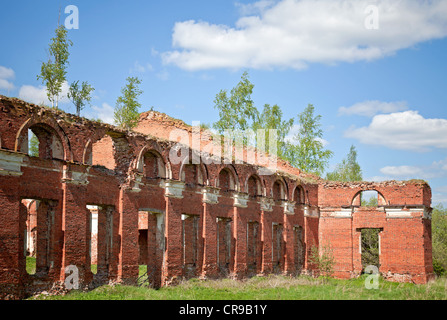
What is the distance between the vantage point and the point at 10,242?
13406mm

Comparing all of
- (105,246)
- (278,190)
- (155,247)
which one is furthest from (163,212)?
(278,190)

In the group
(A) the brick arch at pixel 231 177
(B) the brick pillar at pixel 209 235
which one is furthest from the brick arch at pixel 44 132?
(A) the brick arch at pixel 231 177

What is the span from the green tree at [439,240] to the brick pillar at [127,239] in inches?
842

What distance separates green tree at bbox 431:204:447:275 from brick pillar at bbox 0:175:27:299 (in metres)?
25.7

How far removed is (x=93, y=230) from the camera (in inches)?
1015

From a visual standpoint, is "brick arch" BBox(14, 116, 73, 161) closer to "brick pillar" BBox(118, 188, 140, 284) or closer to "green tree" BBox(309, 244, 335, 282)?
"brick pillar" BBox(118, 188, 140, 284)

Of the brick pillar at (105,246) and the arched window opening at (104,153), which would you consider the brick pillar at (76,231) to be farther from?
the arched window opening at (104,153)

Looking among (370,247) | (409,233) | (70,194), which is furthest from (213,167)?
(370,247)

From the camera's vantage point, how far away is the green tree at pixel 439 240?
31.3m

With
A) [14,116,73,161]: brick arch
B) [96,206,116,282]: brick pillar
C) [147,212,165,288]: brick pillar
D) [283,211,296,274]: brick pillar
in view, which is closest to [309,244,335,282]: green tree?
[283,211,296,274]: brick pillar

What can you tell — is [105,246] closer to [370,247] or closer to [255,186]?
[255,186]

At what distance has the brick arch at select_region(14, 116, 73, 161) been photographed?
45.9 ft

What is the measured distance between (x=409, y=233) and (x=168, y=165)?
1498 cm

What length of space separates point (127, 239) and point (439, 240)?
2626cm
